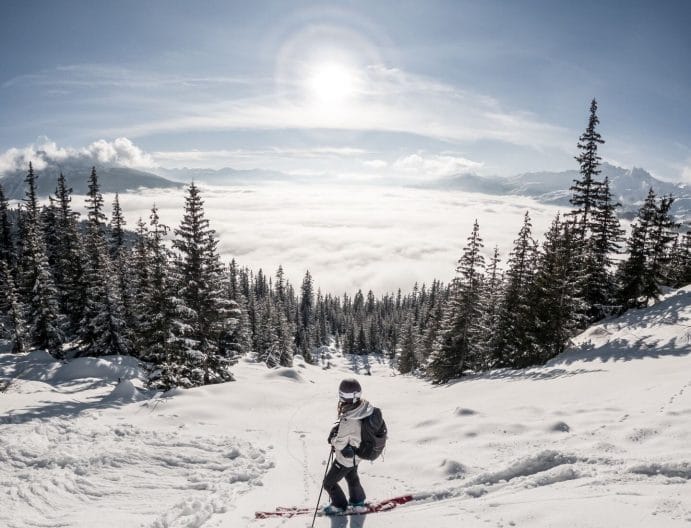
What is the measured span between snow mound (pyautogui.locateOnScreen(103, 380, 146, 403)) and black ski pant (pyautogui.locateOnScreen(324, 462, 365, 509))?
11738mm

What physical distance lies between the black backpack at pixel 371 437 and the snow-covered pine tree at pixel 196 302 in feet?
57.6

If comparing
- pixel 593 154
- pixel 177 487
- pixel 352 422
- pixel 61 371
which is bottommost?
pixel 61 371

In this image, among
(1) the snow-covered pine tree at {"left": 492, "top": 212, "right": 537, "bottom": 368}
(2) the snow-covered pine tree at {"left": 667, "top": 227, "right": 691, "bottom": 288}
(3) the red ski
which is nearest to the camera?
(3) the red ski

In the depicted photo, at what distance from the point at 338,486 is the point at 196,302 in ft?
→ 61.7

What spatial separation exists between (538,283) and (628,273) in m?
8.08

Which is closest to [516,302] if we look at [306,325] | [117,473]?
[117,473]

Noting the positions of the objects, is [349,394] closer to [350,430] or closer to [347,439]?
[350,430]

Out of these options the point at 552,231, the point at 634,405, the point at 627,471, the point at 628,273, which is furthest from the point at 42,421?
the point at 628,273

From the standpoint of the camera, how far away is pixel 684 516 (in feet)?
15.6

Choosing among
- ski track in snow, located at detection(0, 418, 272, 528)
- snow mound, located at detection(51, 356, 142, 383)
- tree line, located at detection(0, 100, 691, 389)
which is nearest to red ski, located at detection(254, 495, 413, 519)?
ski track in snow, located at detection(0, 418, 272, 528)

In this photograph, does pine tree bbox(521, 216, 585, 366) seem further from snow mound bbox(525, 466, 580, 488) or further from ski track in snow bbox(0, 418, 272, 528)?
ski track in snow bbox(0, 418, 272, 528)

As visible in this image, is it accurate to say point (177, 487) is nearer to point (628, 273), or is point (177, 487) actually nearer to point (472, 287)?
point (472, 287)

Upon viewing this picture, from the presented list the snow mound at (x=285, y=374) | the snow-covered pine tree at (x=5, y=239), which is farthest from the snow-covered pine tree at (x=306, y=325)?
the snow mound at (x=285, y=374)

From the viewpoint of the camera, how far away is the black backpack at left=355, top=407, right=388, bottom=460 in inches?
Result: 244
